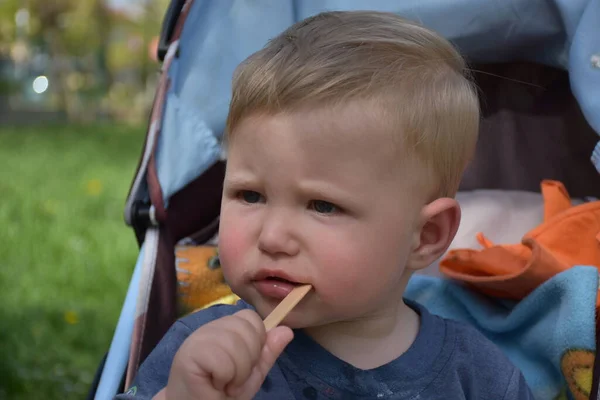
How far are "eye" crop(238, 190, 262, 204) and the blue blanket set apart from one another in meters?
0.61

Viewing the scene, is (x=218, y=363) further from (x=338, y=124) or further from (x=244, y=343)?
(x=338, y=124)

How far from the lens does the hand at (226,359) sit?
0.82 m

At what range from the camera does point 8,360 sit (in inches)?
86.6

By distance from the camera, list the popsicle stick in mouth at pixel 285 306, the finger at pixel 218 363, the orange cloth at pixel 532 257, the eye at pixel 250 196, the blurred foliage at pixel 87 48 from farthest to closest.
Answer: the blurred foliage at pixel 87 48, the orange cloth at pixel 532 257, the eye at pixel 250 196, the popsicle stick in mouth at pixel 285 306, the finger at pixel 218 363

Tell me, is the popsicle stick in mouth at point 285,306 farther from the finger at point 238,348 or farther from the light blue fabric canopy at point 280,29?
the light blue fabric canopy at point 280,29

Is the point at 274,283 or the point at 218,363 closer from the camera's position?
the point at 218,363

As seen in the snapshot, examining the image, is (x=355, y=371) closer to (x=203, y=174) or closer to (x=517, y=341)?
(x=517, y=341)

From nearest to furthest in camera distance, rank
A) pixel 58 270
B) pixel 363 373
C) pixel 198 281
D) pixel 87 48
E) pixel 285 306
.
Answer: pixel 285 306
pixel 363 373
pixel 198 281
pixel 58 270
pixel 87 48

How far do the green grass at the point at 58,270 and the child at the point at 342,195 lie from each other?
1.21 metres

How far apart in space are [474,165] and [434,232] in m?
0.77

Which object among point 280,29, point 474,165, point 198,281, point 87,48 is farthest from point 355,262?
point 87,48

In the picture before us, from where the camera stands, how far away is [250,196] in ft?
3.41

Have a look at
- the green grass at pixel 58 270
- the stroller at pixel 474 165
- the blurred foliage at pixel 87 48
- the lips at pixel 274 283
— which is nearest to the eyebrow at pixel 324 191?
the lips at pixel 274 283

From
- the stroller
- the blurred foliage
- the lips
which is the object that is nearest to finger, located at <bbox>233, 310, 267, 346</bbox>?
the lips
